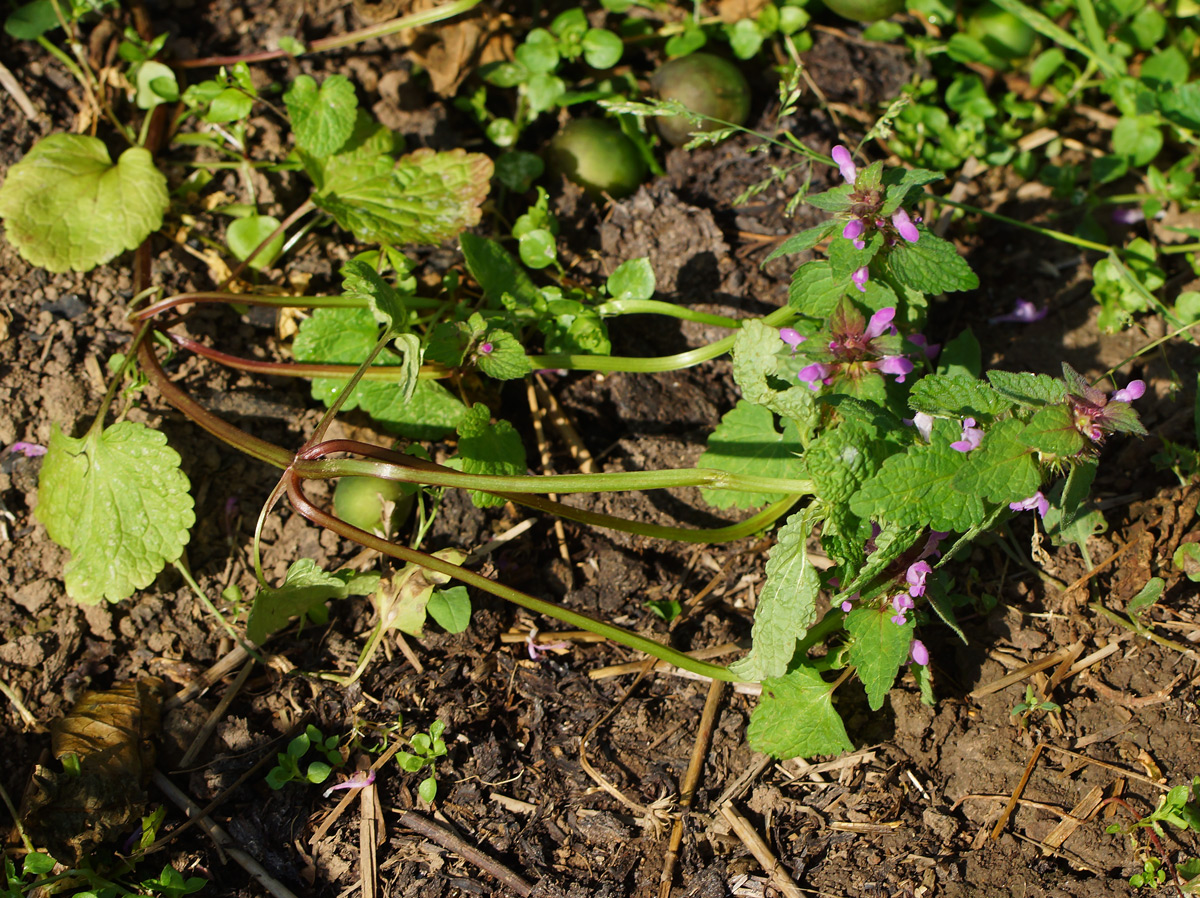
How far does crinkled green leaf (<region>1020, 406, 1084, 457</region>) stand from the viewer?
6.66ft

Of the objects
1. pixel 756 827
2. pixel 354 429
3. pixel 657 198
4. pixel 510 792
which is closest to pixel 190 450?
pixel 354 429

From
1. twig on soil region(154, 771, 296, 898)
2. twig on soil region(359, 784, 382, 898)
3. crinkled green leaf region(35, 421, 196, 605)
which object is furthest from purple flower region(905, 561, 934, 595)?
crinkled green leaf region(35, 421, 196, 605)

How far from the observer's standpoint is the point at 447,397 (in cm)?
289

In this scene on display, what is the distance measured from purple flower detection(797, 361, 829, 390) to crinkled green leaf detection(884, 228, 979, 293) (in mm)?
324

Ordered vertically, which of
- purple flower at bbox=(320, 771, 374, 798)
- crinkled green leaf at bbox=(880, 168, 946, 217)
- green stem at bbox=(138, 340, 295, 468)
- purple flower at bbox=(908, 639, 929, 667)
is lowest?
purple flower at bbox=(320, 771, 374, 798)

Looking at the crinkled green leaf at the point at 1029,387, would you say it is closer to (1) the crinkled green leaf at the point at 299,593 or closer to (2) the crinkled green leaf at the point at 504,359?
(2) the crinkled green leaf at the point at 504,359

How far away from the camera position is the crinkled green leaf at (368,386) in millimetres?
2875

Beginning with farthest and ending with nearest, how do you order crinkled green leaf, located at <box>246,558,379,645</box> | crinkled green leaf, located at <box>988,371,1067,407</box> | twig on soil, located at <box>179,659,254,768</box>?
twig on soil, located at <box>179,659,254,768</box> → crinkled green leaf, located at <box>246,558,379,645</box> → crinkled green leaf, located at <box>988,371,1067,407</box>

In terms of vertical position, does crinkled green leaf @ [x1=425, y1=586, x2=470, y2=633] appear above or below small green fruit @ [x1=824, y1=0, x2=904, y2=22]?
below

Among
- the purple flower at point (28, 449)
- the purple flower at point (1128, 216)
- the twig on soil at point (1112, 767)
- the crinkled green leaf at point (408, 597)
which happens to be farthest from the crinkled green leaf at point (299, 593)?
the purple flower at point (1128, 216)

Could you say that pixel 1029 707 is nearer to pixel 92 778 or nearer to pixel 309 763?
pixel 309 763

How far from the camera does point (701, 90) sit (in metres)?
3.49

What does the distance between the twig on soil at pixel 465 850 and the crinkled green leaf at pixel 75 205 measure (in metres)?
2.15

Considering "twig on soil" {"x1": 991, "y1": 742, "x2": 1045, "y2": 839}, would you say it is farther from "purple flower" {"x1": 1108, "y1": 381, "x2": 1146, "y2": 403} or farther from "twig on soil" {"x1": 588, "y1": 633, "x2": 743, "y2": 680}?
"purple flower" {"x1": 1108, "y1": 381, "x2": 1146, "y2": 403}
